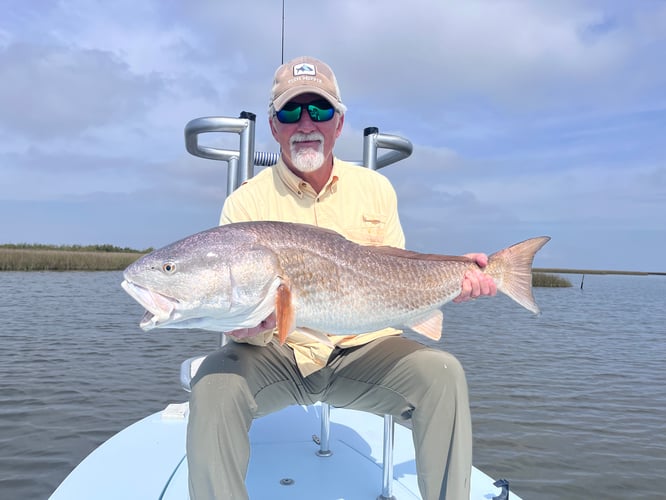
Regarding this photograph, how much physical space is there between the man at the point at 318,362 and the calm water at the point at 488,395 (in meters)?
3.97

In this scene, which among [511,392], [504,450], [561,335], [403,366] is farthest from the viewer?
[561,335]

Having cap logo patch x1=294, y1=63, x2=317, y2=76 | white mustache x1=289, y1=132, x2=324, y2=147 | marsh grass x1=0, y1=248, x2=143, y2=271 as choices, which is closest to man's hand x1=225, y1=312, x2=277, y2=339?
white mustache x1=289, y1=132, x2=324, y2=147

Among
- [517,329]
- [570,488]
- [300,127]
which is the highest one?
[300,127]

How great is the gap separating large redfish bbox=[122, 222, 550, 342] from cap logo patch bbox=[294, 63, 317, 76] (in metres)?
1.10

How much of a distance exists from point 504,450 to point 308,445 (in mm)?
4248

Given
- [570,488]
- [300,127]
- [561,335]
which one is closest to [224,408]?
[300,127]

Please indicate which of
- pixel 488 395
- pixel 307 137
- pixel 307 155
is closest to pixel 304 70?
pixel 307 137

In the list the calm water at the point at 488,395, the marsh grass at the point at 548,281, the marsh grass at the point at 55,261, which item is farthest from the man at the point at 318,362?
the marsh grass at the point at 548,281

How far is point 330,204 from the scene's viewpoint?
132 inches

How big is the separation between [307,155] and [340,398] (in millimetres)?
1499

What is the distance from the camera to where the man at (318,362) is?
235 cm

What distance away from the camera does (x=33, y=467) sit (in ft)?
19.2

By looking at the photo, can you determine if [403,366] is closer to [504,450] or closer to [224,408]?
[224,408]

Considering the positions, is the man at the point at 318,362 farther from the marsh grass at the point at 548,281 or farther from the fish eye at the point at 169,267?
the marsh grass at the point at 548,281
